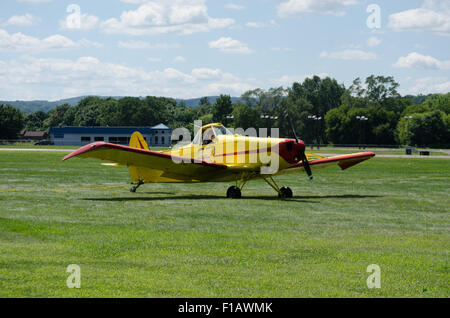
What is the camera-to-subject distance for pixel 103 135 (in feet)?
436

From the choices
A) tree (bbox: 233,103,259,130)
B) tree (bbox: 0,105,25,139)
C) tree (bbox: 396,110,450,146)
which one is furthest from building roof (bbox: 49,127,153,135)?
tree (bbox: 396,110,450,146)

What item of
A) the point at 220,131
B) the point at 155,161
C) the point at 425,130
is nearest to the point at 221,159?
the point at 220,131

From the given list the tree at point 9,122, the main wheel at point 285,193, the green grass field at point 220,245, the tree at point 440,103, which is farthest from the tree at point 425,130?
the green grass field at point 220,245

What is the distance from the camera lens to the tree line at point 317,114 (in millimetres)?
118731

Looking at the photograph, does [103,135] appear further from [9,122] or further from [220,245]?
[220,245]

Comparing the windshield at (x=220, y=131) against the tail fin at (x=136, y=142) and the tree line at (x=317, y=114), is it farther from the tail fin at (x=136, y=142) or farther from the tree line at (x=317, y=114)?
the tree line at (x=317, y=114)

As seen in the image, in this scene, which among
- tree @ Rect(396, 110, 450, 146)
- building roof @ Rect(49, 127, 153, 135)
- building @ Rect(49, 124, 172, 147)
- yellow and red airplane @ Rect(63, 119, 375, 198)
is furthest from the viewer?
building roof @ Rect(49, 127, 153, 135)

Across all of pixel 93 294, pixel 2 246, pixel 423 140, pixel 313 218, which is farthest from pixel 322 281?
→ pixel 423 140

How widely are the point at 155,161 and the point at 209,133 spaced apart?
7.68 ft

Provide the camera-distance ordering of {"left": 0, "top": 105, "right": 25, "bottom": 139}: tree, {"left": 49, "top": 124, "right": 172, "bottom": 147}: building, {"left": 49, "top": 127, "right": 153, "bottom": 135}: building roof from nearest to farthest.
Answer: {"left": 49, "top": 124, "right": 172, "bottom": 147}: building → {"left": 49, "top": 127, "right": 153, "bottom": 135}: building roof → {"left": 0, "top": 105, "right": 25, "bottom": 139}: tree

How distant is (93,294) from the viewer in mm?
6957

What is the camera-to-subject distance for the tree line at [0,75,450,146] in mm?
118731

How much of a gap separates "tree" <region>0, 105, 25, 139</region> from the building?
48.7ft

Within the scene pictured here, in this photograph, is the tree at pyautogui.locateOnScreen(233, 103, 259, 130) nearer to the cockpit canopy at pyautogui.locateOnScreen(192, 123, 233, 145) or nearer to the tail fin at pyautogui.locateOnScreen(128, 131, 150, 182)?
the tail fin at pyautogui.locateOnScreen(128, 131, 150, 182)
